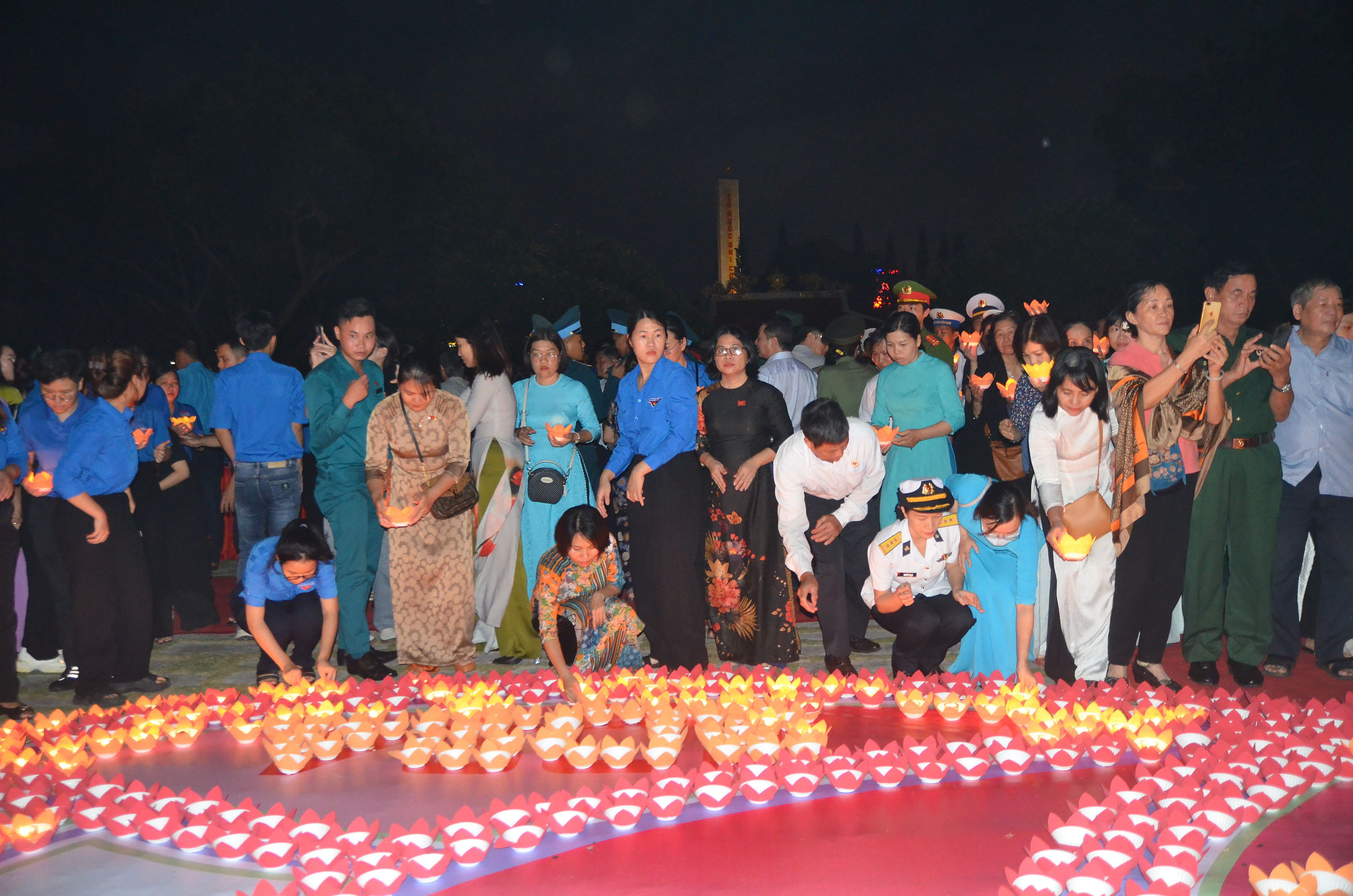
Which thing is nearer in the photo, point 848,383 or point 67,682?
point 67,682

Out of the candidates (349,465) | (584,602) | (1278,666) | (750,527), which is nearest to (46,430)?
(349,465)

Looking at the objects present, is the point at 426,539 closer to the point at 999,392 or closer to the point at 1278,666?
the point at 999,392

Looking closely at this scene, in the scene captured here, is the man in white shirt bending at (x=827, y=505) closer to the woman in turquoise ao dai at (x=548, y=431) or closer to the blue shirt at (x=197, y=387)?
the woman in turquoise ao dai at (x=548, y=431)

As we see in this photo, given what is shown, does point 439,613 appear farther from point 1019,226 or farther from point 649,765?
point 1019,226

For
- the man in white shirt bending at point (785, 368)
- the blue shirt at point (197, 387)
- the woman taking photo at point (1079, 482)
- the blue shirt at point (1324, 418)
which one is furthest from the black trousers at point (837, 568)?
the blue shirt at point (197, 387)

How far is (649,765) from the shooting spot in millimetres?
3207

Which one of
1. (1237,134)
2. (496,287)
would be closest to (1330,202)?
(1237,134)

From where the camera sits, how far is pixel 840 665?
177 inches

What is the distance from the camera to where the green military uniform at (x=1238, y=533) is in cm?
441

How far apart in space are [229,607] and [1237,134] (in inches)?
845

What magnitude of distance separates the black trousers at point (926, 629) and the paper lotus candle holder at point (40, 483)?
3727 millimetres

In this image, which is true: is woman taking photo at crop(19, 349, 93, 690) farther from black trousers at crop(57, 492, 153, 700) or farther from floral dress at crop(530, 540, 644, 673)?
floral dress at crop(530, 540, 644, 673)

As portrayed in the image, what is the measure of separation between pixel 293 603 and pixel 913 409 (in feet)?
10.0

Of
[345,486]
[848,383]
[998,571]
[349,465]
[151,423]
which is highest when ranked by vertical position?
[848,383]
